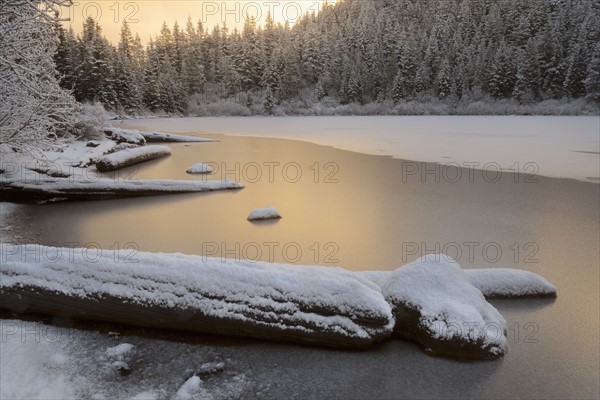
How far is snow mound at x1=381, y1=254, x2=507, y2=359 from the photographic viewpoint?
3.64m

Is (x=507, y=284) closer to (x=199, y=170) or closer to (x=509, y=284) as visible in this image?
(x=509, y=284)

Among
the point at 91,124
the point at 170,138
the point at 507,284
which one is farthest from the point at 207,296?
the point at 170,138

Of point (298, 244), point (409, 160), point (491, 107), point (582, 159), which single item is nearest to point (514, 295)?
point (298, 244)

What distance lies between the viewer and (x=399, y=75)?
59281 millimetres

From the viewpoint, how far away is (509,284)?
15.9 feet

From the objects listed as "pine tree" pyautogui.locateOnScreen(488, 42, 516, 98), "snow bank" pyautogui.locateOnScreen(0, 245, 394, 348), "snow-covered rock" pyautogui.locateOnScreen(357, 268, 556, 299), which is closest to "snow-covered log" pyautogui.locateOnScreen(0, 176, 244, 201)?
"snow bank" pyautogui.locateOnScreen(0, 245, 394, 348)

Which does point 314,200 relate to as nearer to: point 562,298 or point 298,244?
point 298,244

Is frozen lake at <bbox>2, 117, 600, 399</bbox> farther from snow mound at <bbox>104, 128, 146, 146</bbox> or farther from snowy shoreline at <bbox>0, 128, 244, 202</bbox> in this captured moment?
snow mound at <bbox>104, 128, 146, 146</bbox>

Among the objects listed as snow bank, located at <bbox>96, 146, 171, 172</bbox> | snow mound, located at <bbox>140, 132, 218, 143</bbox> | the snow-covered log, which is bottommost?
the snow-covered log

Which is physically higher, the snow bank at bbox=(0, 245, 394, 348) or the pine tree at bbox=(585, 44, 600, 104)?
the pine tree at bbox=(585, 44, 600, 104)

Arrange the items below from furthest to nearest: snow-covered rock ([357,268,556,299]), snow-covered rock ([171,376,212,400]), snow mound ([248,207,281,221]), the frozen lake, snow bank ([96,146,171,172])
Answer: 1. snow bank ([96,146,171,172])
2. snow mound ([248,207,281,221])
3. snow-covered rock ([357,268,556,299])
4. the frozen lake
5. snow-covered rock ([171,376,212,400])

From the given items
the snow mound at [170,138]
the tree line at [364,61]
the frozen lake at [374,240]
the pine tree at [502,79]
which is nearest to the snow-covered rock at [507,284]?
the frozen lake at [374,240]

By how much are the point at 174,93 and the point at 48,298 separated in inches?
2402

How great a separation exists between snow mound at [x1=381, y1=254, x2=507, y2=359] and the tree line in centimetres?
4825
